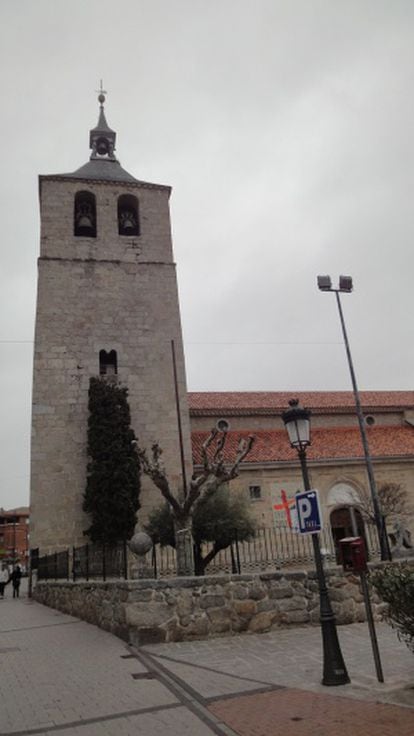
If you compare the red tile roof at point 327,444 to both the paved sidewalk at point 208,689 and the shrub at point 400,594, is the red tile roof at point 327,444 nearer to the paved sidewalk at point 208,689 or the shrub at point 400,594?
the paved sidewalk at point 208,689

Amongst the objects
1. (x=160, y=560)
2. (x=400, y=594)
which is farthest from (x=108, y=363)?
(x=400, y=594)

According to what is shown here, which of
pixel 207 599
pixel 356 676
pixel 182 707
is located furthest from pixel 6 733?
pixel 207 599

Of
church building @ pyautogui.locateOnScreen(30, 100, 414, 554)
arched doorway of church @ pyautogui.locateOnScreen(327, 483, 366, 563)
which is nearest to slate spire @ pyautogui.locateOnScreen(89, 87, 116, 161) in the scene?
church building @ pyautogui.locateOnScreen(30, 100, 414, 554)

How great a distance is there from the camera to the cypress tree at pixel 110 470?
21.1 metres

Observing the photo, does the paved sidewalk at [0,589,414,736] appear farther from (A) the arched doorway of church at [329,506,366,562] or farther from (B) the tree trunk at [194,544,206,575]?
(A) the arched doorway of church at [329,506,366,562]

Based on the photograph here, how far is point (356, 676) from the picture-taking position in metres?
6.48

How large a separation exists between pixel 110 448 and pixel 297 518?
15.5m

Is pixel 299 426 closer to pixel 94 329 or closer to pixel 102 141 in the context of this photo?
pixel 94 329

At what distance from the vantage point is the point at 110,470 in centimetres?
2159

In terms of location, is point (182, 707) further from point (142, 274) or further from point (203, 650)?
point (142, 274)

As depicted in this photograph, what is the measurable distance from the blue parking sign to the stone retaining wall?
3214 mm

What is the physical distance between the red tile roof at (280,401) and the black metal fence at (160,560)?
7482 millimetres

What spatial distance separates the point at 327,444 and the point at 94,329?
529 inches

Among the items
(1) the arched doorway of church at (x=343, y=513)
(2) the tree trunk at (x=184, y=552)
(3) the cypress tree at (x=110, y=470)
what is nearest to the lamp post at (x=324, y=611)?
(2) the tree trunk at (x=184, y=552)
